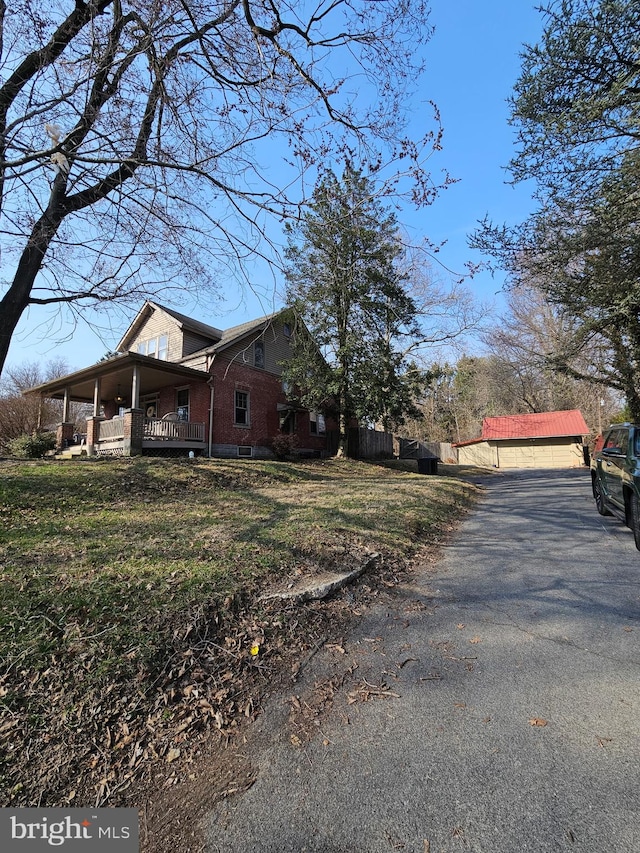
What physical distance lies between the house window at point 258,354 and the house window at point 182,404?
349 cm

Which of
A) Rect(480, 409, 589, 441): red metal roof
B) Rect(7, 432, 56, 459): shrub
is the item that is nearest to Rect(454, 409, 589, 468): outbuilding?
Rect(480, 409, 589, 441): red metal roof

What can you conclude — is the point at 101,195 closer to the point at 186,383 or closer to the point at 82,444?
the point at 186,383

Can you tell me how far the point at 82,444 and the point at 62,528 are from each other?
44.2ft

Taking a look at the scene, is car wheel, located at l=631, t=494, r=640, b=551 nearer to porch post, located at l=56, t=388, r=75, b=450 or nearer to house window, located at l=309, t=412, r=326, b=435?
house window, located at l=309, t=412, r=326, b=435

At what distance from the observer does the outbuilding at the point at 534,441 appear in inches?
1103

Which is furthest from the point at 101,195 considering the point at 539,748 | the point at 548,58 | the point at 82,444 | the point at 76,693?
the point at 82,444

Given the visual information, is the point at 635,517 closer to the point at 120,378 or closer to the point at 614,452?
the point at 614,452

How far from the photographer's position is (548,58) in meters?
7.52

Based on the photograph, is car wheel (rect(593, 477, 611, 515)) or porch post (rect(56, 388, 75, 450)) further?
porch post (rect(56, 388, 75, 450))

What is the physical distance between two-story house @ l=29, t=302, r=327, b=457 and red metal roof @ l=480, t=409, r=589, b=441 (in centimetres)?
1607

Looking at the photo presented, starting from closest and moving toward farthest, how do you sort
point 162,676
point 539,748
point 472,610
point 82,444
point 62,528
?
point 539,748
point 162,676
point 472,610
point 62,528
point 82,444

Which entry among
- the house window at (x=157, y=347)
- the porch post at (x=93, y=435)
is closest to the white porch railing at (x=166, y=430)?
the porch post at (x=93, y=435)

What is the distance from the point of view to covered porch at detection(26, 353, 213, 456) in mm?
14344

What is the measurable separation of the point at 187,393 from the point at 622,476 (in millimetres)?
16015
